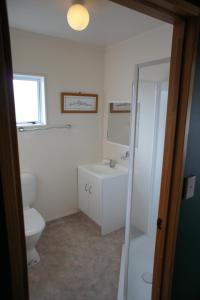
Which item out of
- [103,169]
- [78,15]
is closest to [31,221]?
[103,169]

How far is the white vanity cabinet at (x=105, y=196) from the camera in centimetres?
248

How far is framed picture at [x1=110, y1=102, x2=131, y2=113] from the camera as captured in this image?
105 inches

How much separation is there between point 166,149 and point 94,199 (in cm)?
172

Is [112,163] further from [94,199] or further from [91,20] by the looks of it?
[91,20]

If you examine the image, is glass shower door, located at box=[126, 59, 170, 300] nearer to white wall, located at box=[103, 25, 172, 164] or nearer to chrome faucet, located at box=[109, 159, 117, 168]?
white wall, located at box=[103, 25, 172, 164]

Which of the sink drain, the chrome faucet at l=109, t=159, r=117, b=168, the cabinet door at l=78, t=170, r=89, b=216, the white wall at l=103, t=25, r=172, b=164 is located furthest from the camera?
the chrome faucet at l=109, t=159, r=117, b=168

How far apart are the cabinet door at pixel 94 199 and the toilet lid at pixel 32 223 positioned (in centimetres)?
70

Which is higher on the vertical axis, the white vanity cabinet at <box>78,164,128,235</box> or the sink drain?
the white vanity cabinet at <box>78,164,128,235</box>

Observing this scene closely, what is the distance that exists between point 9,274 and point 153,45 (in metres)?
2.34

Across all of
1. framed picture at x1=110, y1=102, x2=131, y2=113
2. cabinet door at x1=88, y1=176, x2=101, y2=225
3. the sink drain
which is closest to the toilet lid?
cabinet door at x1=88, y1=176, x2=101, y2=225

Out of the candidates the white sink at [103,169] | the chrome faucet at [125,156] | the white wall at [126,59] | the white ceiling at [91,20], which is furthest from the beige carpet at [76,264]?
the white ceiling at [91,20]

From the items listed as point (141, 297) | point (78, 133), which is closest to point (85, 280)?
point (141, 297)

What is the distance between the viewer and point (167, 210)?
108 centimetres

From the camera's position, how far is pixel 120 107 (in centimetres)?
276
